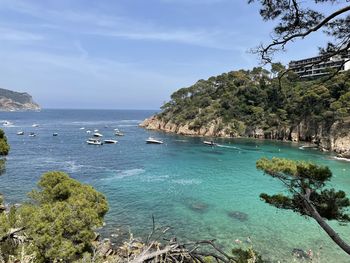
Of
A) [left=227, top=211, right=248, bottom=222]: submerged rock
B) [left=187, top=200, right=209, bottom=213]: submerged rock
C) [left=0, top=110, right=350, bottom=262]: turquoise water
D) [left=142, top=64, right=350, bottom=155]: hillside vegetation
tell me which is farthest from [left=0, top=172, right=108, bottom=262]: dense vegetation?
[left=142, top=64, right=350, bottom=155]: hillside vegetation

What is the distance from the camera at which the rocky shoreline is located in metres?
47.5

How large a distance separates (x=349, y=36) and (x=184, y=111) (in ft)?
229

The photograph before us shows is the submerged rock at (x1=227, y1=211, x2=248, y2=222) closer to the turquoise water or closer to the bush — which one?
the turquoise water

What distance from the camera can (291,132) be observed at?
58.4 m

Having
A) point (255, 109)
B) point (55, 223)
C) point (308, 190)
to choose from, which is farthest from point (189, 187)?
point (255, 109)

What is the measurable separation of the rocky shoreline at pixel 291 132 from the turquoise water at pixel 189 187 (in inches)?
198

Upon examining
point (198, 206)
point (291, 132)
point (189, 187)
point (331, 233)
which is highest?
point (291, 132)

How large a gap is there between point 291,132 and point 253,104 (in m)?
13.4

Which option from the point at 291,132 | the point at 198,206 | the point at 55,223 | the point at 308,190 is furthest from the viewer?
the point at 291,132

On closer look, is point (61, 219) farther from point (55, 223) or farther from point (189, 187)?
point (189, 187)

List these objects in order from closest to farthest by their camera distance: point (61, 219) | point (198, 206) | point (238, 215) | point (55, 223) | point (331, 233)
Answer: point (331, 233), point (55, 223), point (61, 219), point (238, 215), point (198, 206)

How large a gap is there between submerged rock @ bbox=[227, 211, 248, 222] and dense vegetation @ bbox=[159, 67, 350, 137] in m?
31.5

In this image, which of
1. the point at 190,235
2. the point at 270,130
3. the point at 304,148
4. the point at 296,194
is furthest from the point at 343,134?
the point at 296,194

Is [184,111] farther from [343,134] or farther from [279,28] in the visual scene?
[279,28]
